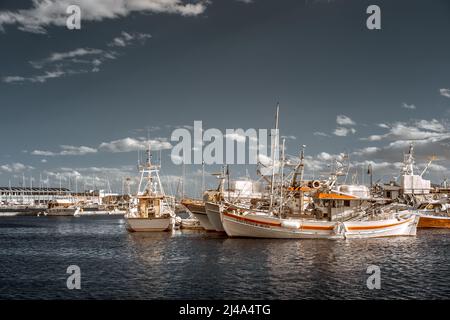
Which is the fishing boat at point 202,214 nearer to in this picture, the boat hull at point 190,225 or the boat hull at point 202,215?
the boat hull at point 202,215

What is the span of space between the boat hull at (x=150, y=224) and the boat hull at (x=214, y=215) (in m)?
9.73

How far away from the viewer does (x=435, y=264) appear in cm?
4672

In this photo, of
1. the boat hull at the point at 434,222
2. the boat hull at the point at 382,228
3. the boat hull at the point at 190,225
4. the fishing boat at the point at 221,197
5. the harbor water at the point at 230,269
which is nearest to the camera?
the harbor water at the point at 230,269

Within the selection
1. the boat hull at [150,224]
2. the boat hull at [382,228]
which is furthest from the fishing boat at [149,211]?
the boat hull at [382,228]

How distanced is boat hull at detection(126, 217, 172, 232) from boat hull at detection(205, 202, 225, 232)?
383 inches

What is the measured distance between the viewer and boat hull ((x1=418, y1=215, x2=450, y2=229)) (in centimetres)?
9288

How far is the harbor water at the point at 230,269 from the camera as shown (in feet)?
113

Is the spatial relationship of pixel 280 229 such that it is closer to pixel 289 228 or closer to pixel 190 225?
pixel 289 228

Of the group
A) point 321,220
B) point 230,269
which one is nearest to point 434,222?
point 321,220

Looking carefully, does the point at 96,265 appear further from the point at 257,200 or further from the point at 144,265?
the point at 257,200

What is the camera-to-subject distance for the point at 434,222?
307 feet

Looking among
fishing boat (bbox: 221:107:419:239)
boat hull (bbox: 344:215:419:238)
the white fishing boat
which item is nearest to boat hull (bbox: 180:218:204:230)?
fishing boat (bbox: 221:107:419:239)

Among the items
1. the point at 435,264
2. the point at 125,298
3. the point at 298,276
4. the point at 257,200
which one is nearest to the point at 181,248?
the point at 298,276

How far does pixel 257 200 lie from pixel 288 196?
18.0 meters
